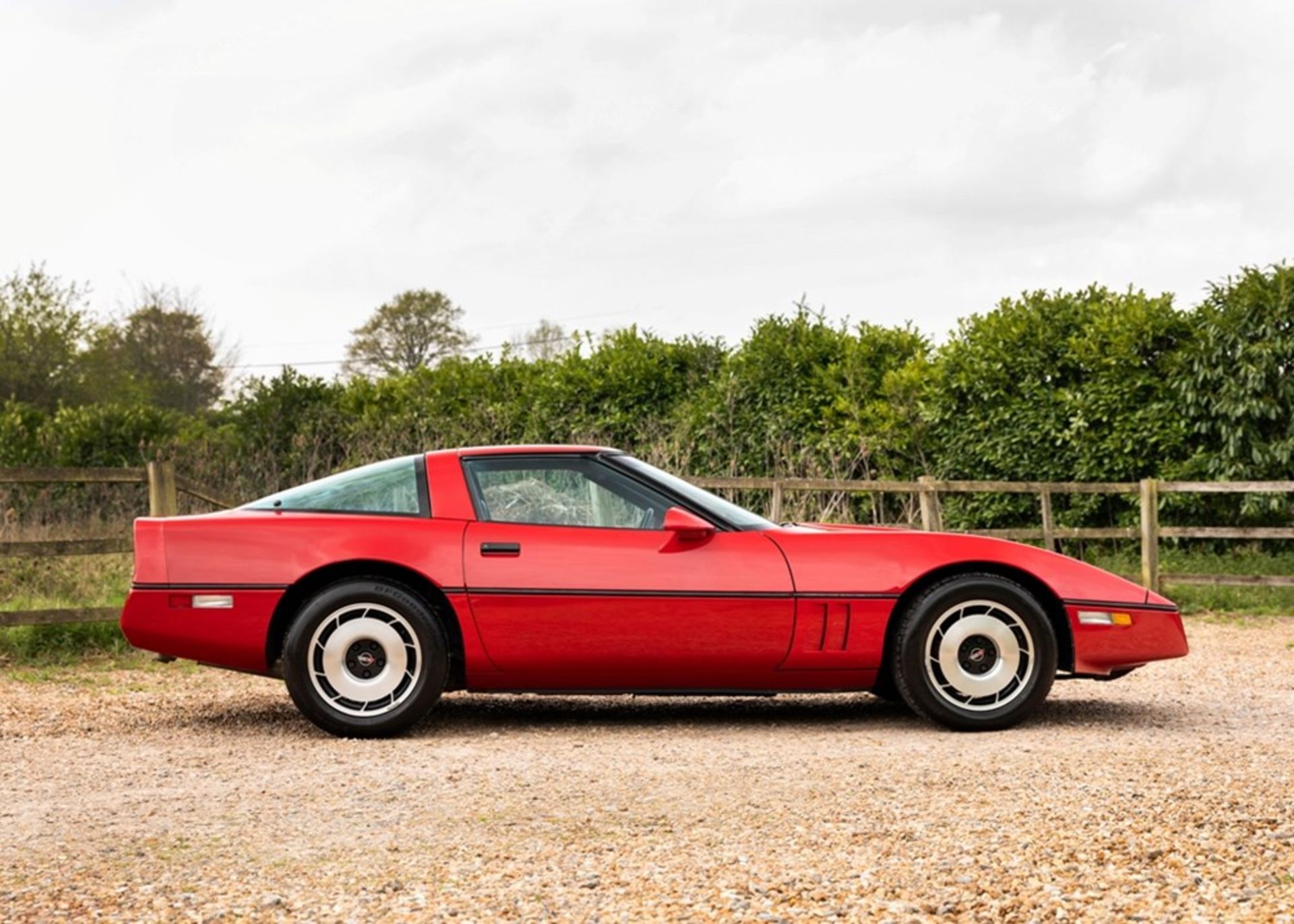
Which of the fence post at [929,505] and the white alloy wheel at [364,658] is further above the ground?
the fence post at [929,505]

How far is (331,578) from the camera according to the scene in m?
6.84

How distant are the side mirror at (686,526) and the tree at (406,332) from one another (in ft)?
154

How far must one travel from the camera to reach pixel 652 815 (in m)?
4.98

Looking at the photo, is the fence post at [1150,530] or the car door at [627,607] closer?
the car door at [627,607]

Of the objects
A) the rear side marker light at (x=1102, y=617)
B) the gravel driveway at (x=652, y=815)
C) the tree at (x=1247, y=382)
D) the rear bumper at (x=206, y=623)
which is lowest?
the gravel driveway at (x=652, y=815)

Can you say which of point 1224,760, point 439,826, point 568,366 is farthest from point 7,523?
point 1224,760

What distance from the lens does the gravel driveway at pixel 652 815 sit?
157 inches

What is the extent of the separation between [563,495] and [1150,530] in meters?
8.71

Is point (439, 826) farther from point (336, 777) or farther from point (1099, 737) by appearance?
point (1099, 737)

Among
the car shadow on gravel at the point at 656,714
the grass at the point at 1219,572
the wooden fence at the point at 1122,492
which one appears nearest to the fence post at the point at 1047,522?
the wooden fence at the point at 1122,492

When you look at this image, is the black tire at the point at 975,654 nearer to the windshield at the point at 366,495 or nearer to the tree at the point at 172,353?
the windshield at the point at 366,495

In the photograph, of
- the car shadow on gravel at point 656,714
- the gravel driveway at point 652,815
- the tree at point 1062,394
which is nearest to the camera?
the gravel driveway at point 652,815

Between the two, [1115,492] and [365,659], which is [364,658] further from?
[1115,492]

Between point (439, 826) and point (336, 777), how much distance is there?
1.08 m
